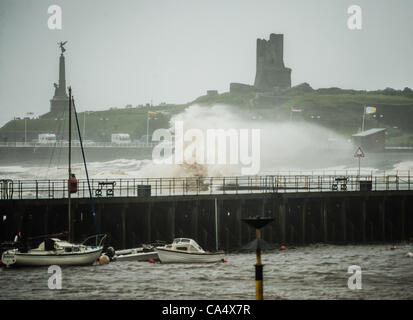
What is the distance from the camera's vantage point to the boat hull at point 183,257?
4100 cm

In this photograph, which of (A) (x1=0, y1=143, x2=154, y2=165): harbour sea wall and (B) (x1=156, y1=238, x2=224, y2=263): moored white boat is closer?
(B) (x1=156, y1=238, x2=224, y2=263): moored white boat

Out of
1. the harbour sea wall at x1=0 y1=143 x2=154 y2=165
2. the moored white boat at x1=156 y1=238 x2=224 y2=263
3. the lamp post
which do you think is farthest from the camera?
the harbour sea wall at x1=0 y1=143 x2=154 y2=165

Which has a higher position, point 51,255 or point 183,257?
point 51,255

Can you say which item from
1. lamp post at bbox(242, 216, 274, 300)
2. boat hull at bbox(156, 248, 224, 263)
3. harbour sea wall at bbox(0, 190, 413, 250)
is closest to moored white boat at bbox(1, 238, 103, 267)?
harbour sea wall at bbox(0, 190, 413, 250)

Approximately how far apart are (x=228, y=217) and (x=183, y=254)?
22.5 feet

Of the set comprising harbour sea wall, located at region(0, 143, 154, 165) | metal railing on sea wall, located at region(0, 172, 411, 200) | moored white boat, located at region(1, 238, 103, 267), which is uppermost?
harbour sea wall, located at region(0, 143, 154, 165)

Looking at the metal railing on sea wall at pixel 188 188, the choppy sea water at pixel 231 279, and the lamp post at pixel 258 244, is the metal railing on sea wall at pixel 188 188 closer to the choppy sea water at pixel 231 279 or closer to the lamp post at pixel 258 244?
the choppy sea water at pixel 231 279

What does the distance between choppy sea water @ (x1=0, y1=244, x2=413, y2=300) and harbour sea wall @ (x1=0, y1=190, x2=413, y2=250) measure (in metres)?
2.98

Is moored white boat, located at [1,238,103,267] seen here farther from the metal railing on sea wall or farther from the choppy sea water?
the metal railing on sea wall

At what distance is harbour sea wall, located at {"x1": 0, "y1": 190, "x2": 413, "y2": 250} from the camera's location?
43531mm

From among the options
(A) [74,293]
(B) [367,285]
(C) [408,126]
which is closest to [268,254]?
(B) [367,285]

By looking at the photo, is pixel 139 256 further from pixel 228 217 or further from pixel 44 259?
pixel 228 217

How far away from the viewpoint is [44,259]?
130ft

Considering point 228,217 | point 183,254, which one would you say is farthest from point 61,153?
point 183,254
